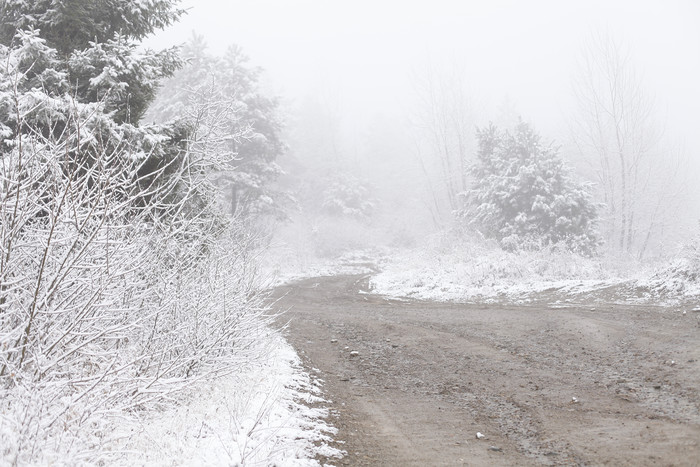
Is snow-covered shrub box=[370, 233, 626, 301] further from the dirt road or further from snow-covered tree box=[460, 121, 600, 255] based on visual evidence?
snow-covered tree box=[460, 121, 600, 255]

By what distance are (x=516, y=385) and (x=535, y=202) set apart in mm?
17240

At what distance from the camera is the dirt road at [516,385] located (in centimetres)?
384

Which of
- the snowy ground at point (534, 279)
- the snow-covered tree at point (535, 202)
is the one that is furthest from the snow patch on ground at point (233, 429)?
the snow-covered tree at point (535, 202)

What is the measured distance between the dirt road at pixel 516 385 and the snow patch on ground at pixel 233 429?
340 mm

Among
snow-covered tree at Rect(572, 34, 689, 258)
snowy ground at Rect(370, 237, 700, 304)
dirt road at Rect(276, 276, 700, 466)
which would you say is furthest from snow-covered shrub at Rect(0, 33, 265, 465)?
snow-covered tree at Rect(572, 34, 689, 258)

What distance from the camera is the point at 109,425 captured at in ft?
10.9

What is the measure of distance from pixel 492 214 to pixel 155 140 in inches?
791

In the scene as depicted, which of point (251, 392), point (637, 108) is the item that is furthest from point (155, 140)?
point (637, 108)

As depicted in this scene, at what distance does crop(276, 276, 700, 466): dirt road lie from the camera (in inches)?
151

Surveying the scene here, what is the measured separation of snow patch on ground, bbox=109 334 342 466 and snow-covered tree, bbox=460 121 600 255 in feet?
57.2

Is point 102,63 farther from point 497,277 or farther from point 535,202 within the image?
point 535,202

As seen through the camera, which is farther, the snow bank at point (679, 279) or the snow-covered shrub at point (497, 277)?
the snow-covered shrub at point (497, 277)

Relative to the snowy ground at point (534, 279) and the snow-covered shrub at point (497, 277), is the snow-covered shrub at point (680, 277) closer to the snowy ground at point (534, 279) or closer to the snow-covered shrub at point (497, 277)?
the snowy ground at point (534, 279)

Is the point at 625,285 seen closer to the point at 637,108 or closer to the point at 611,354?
the point at 611,354
